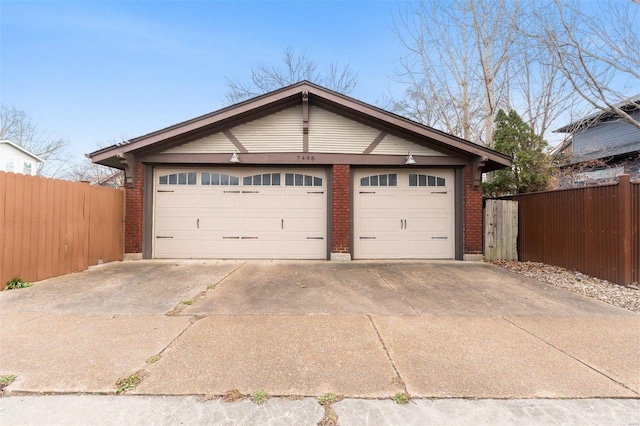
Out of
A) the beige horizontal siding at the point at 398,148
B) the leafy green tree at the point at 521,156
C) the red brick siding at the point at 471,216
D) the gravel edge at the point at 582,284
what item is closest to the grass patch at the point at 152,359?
the gravel edge at the point at 582,284

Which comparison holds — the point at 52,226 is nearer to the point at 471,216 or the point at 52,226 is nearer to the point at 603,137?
the point at 471,216

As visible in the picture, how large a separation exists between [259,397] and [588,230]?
716 cm

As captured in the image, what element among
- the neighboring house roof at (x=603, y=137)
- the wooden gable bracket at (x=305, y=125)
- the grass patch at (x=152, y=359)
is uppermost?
the neighboring house roof at (x=603, y=137)

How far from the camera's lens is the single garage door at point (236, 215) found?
26.2ft

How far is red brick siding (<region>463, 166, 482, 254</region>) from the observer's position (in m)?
7.97

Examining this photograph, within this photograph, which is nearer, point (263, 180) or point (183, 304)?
point (183, 304)

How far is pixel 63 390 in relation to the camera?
2.32 meters

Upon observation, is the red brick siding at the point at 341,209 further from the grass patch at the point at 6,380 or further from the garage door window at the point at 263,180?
the grass patch at the point at 6,380

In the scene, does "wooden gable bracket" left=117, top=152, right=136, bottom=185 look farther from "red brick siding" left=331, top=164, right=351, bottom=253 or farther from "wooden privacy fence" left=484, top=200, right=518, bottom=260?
"wooden privacy fence" left=484, top=200, right=518, bottom=260

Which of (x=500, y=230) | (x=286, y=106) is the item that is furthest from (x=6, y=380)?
(x=500, y=230)

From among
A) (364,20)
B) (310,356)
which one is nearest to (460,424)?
(310,356)

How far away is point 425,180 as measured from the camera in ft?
27.0

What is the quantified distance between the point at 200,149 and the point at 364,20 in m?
9.87

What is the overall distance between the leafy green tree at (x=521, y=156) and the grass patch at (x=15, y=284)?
39.2 feet
